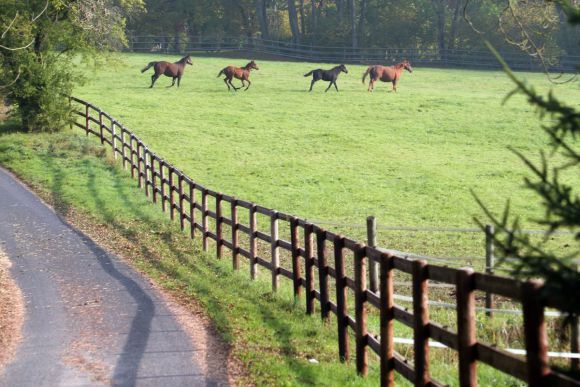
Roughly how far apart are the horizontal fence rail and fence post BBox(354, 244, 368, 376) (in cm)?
5911

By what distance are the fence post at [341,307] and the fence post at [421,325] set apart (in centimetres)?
259

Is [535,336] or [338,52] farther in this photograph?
[338,52]

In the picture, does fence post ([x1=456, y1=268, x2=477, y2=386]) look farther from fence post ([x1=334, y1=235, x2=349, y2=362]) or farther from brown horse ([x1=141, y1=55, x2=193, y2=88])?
brown horse ([x1=141, y1=55, x2=193, y2=88])

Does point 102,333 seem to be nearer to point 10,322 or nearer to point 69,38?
point 10,322

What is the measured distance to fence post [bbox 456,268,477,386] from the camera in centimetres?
549

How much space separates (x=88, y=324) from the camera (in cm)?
1081

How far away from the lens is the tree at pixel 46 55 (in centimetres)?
Result: 2936

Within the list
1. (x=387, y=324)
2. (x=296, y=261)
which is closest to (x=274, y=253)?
(x=296, y=261)

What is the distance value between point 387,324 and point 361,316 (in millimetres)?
1019

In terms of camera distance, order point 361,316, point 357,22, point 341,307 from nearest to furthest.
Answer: point 361,316 → point 341,307 → point 357,22

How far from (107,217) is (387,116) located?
21455 millimetres

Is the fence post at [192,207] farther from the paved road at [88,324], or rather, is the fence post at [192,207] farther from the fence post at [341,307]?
the fence post at [341,307]

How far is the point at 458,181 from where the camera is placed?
26781 millimetres

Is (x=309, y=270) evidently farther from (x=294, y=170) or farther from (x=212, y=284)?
(x=294, y=170)
